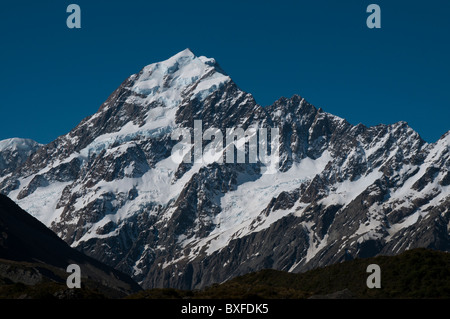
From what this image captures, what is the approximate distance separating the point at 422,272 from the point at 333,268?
16790 millimetres
